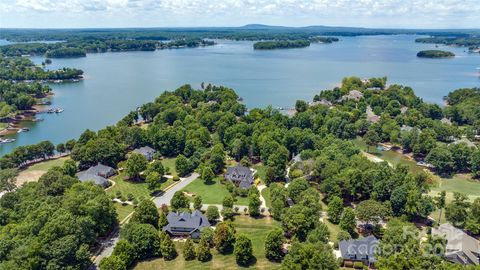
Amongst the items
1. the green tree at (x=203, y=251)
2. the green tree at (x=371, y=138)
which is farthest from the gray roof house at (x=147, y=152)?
the green tree at (x=371, y=138)

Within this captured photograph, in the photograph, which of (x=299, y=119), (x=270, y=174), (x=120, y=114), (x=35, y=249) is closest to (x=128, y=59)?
(x=120, y=114)

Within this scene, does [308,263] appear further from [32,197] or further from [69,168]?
[69,168]

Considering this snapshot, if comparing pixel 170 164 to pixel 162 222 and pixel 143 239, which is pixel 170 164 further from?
pixel 143 239

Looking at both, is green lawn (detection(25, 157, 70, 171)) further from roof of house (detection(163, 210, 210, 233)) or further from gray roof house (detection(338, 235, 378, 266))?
gray roof house (detection(338, 235, 378, 266))

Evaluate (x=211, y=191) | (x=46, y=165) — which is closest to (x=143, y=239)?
(x=211, y=191)

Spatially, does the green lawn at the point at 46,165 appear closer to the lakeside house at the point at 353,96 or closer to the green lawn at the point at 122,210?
the green lawn at the point at 122,210

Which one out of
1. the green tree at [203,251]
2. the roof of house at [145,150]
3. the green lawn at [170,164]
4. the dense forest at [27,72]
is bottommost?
the green lawn at [170,164]
